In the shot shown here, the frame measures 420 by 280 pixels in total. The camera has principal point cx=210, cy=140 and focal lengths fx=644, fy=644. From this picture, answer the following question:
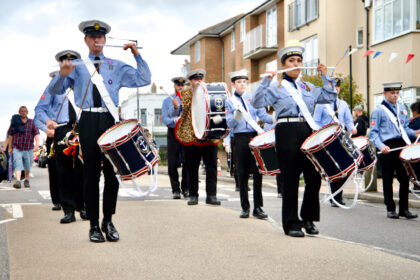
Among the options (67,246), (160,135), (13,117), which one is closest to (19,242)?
(67,246)

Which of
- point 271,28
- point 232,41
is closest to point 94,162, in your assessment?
point 271,28

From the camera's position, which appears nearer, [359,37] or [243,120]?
[243,120]

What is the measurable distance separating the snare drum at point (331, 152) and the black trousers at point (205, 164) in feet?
13.1

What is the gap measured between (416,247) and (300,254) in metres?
1.55

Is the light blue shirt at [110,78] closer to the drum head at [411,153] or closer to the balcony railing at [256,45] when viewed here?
the drum head at [411,153]

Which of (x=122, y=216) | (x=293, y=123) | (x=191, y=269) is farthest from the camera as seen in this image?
(x=122, y=216)

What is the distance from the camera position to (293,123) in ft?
22.7

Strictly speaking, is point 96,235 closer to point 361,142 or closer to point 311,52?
point 361,142

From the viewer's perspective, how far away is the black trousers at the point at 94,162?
21.3 feet

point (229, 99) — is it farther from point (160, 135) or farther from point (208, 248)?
point (160, 135)

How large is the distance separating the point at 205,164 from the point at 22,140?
7.20 m

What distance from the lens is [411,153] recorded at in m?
8.73

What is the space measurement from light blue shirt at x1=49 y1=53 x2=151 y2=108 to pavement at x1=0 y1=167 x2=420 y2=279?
1505mm

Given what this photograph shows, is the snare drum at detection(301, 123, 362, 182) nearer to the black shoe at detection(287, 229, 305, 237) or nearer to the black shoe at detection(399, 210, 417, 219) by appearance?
the black shoe at detection(287, 229, 305, 237)
